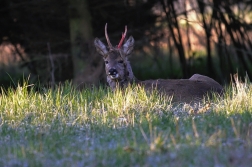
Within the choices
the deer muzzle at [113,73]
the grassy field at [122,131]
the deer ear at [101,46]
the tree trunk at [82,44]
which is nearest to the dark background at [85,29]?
the tree trunk at [82,44]

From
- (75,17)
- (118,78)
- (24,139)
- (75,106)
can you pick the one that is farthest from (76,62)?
(24,139)

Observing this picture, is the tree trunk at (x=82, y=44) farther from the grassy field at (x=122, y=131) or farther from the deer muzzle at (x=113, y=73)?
the grassy field at (x=122, y=131)

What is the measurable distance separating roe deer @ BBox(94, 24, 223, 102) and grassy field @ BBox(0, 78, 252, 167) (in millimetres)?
727

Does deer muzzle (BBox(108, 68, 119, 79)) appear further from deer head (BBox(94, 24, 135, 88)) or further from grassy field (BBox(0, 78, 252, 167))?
grassy field (BBox(0, 78, 252, 167))

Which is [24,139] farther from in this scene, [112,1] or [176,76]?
[176,76]

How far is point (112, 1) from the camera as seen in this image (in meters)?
13.4

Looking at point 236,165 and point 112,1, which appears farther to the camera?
point 112,1

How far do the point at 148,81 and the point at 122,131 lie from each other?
346 centimetres

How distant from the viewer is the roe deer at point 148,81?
Result: 28.9 feet

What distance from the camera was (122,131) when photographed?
6.19 meters

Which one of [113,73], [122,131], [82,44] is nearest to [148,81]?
[113,73]

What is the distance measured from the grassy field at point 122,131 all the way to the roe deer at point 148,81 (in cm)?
73

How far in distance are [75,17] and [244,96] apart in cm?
675

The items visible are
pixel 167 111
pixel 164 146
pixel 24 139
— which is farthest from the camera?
pixel 167 111
